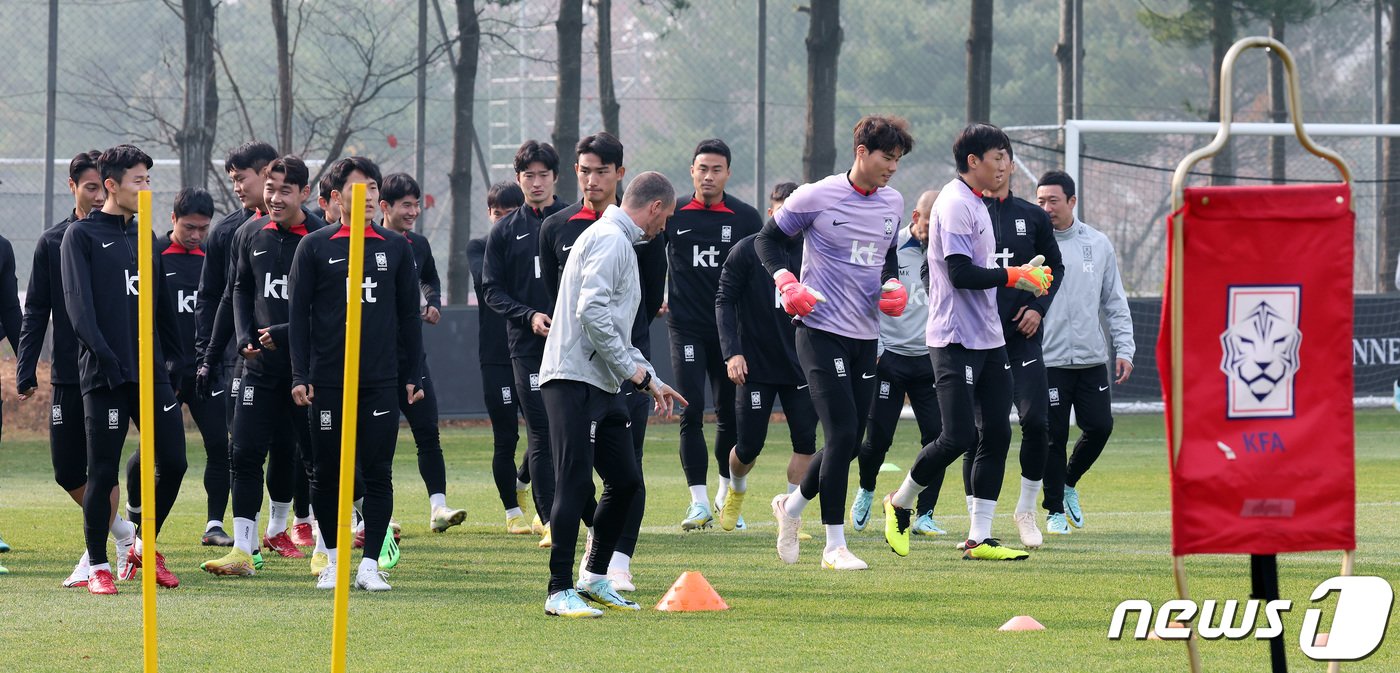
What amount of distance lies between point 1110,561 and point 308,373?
13.0 ft

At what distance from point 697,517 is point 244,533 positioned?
9.27 ft

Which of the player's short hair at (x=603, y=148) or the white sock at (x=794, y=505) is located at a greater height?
the player's short hair at (x=603, y=148)

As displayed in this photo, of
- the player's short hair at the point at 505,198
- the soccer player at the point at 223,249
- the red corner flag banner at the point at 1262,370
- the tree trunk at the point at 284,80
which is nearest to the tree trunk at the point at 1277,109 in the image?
the tree trunk at the point at 284,80

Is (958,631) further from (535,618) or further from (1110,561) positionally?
(1110,561)

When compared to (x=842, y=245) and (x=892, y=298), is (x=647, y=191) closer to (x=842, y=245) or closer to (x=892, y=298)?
(x=842, y=245)

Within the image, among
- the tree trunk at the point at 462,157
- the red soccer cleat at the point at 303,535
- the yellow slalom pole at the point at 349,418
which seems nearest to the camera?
the yellow slalom pole at the point at 349,418

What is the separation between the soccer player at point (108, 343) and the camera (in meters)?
7.86

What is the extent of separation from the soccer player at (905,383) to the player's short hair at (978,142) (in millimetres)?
1401

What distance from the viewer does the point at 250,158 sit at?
9.17 metres

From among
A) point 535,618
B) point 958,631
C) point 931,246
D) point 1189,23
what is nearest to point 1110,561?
point 931,246

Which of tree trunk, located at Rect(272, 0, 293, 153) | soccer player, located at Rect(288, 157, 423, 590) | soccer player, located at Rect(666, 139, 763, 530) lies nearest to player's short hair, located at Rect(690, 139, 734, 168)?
soccer player, located at Rect(666, 139, 763, 530)

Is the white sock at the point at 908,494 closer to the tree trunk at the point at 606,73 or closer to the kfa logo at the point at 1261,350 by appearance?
the kfa logo at the point at 1261,350

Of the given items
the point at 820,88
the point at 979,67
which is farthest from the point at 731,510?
the point at 979,67

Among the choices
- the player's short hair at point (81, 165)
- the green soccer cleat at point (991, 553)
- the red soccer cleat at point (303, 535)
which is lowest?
the red soccer cleat at point (303, 535)
